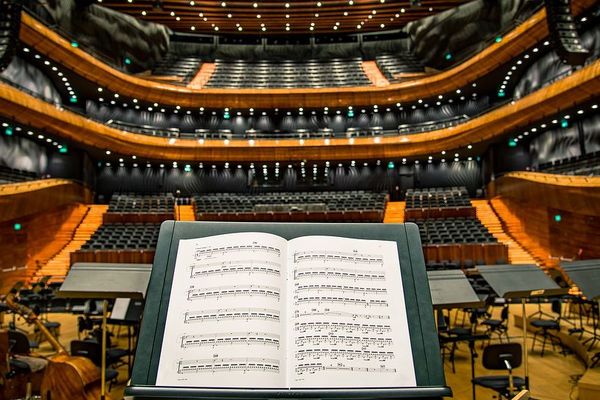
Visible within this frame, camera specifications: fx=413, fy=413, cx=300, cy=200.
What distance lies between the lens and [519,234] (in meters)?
13.0

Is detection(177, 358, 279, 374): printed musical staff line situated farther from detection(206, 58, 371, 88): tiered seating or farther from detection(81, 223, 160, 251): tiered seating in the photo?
detection(206, 58, 371, 88): tiered seating

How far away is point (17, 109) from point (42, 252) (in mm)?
4053

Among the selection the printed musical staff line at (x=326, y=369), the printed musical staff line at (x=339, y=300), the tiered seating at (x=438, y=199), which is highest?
the tiered seating at (x=438, y=199)

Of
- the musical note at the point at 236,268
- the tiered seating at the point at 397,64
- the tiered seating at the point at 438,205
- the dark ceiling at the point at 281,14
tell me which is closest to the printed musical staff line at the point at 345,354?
the musical note at the point at 236,268

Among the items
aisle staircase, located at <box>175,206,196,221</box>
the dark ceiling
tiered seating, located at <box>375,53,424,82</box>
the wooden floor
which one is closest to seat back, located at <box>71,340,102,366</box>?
the wooden floor

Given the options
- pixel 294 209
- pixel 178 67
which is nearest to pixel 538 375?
pixel 294 209

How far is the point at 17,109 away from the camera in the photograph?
11.1 meters

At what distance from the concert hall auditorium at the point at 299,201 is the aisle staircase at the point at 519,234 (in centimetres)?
7

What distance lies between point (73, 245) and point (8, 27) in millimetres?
6297

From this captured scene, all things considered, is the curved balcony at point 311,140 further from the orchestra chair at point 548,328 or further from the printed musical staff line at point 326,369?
the printed musical staff line at point 326,369

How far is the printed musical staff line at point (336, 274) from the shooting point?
1.16 m

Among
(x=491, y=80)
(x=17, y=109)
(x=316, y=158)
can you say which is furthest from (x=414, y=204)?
(x=17, y=109)

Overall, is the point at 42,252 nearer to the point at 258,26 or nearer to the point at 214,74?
the point at 214,74

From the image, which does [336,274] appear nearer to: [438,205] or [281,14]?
[438,205]
